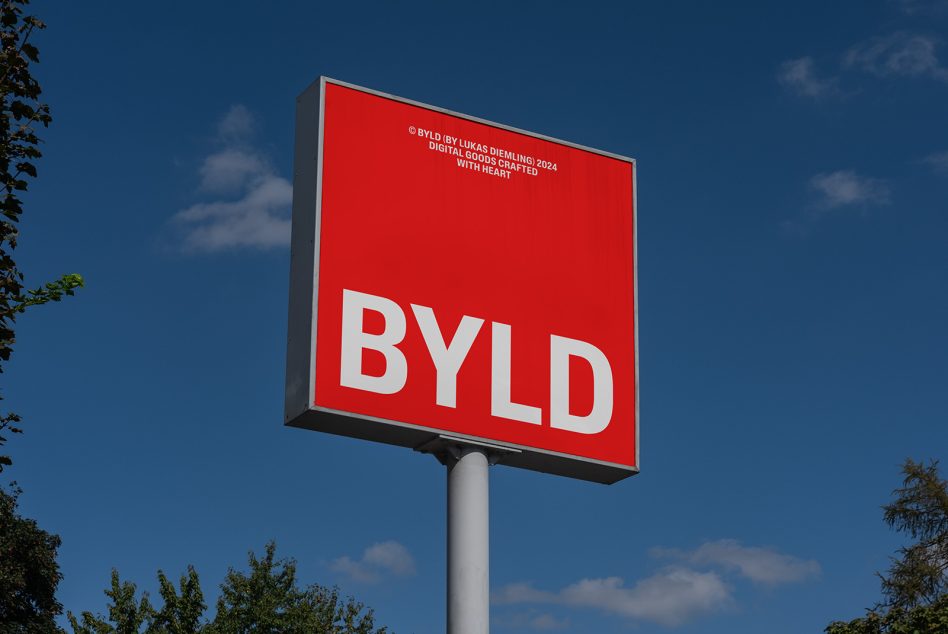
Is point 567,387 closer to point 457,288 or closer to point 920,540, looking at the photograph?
point 457,288

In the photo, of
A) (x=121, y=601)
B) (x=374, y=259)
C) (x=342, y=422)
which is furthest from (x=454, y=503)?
(x=121, y=601)

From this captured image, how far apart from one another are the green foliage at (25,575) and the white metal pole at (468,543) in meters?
31.9

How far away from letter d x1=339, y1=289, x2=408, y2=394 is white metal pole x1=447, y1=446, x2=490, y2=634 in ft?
3.92

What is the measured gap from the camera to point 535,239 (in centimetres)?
1866

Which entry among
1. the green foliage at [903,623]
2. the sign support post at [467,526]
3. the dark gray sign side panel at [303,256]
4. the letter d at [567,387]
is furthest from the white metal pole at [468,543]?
the green foliage at [903,623]

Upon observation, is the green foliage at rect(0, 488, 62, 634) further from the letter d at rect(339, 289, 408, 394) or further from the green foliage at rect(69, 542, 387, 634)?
the letter d at rect(339, 289, 408, 394)

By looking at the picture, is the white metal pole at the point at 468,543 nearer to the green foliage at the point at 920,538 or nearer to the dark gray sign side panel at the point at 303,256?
the dark gray sign side panel at the point at 303,256

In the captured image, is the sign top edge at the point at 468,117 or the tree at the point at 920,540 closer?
the sign top edge at the point at 468,117

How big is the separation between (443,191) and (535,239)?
52.0 inches

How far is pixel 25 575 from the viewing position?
159 ft

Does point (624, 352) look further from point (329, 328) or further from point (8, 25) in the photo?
point (8, 25)

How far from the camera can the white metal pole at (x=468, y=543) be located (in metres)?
16.7

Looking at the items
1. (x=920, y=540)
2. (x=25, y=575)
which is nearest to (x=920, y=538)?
(x=920, y=540)

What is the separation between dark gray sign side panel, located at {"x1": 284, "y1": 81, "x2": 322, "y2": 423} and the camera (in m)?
16.6
